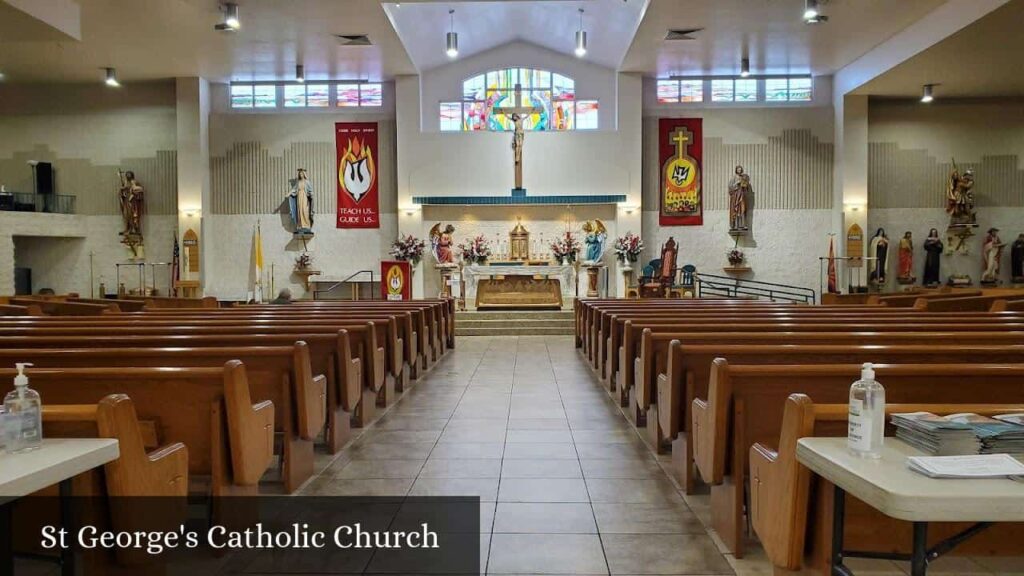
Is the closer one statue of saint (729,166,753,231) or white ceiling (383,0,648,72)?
white ceiling (383,0,648,72)

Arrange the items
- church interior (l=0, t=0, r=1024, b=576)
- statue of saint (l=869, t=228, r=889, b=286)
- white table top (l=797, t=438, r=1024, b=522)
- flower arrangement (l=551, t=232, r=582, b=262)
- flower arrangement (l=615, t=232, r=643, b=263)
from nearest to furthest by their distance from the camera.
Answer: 1. white table top (l=797, t=438, r=1024, b=522)
2. church interior (l=0, t=0, r=1024, b=576)
3. flower arrangement (l=551, t=232, r=582, b=262)
4. flower arrangement (l=615, t=232, r=643, b=263)
5. statue of saint (l=869, t=228, r=889, b=286)

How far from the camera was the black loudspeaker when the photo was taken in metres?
15.2

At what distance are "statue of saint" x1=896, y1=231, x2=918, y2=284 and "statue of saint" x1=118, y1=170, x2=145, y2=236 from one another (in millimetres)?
16380

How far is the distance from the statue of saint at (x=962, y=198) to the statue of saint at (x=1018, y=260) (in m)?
0.89

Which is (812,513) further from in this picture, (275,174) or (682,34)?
(275,174)

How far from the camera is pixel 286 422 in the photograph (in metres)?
3.37

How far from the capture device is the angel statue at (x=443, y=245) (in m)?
15.3

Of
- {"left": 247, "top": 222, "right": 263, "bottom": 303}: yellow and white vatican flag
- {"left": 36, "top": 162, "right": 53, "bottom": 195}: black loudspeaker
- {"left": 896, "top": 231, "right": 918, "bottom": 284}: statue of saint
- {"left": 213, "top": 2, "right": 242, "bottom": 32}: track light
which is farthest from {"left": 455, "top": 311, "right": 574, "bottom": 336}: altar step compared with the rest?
{"left": 36, "top": 162, "right": 53, "bottom": 195}: black loudspeaker

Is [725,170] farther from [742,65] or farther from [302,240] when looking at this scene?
[302,240]

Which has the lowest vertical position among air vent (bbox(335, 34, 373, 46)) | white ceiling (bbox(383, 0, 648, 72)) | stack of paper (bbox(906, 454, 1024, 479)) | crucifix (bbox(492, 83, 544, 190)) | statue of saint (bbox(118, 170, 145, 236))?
stack of paper (bbox(906, 454, 1024, 479))

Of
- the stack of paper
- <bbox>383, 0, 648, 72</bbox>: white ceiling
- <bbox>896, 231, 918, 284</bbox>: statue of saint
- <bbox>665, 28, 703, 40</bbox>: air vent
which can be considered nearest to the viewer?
the stack of paper

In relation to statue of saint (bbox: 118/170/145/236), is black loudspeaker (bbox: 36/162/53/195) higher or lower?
higher

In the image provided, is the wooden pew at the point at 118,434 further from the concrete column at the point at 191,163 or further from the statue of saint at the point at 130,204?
the statue of saint at the point at 130,204
